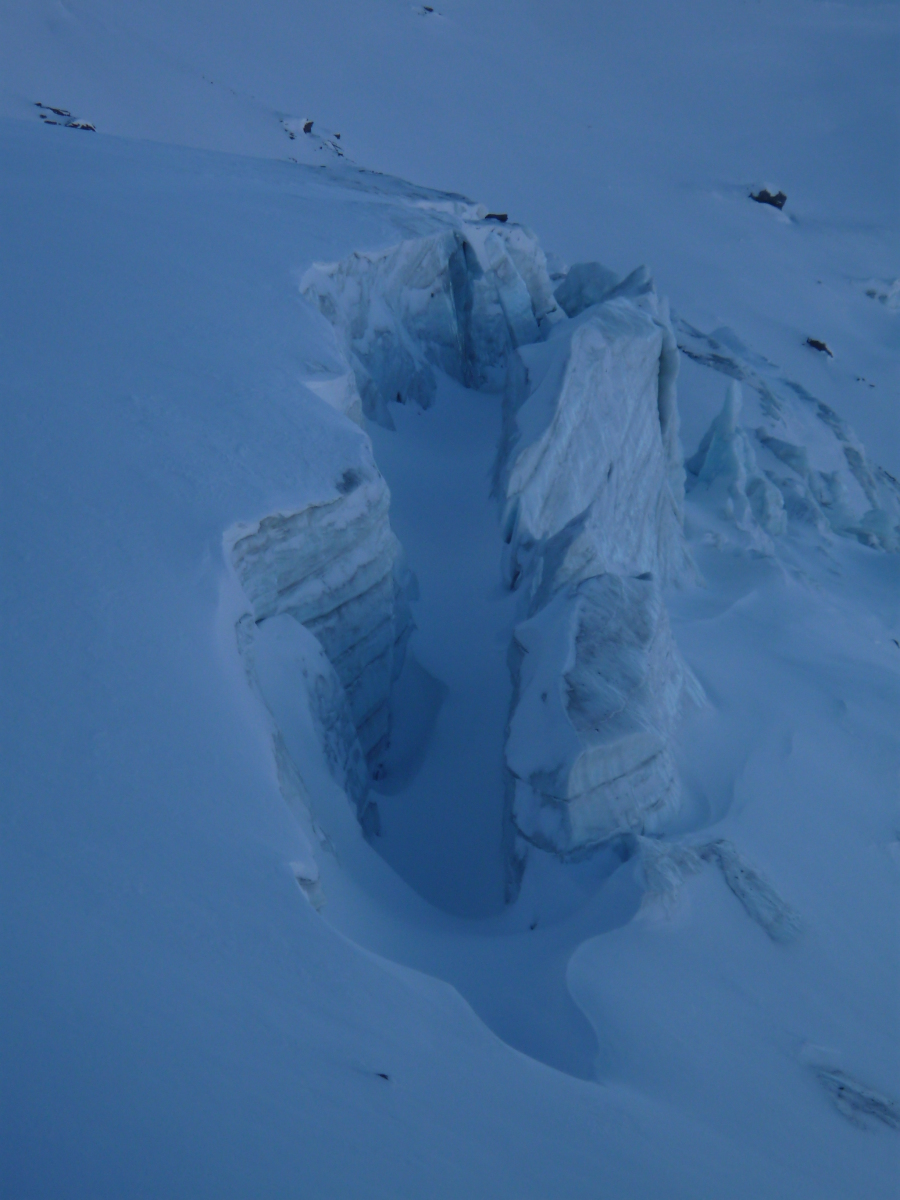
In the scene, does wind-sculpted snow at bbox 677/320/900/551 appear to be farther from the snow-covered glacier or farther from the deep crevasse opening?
the deep crevasse opening

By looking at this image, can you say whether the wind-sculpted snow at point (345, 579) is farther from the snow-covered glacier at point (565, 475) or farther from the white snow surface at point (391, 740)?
the snow-covered glacier at point (565, 475)

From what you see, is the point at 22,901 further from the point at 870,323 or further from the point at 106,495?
the point at 870,323

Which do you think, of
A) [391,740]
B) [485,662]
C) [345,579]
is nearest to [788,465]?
[485,662]

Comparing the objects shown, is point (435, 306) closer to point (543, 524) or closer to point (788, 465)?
point (543, 524)

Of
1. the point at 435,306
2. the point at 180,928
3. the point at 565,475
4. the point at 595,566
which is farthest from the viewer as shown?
the point at 435,306

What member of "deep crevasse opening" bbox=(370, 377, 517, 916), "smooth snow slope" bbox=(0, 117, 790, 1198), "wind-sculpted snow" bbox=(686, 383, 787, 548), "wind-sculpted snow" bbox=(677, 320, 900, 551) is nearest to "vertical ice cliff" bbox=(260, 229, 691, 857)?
"deep crevasse opening" bbox=(370, 377, 517, 916)

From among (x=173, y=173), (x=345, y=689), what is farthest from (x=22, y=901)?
(x=173, y=173)

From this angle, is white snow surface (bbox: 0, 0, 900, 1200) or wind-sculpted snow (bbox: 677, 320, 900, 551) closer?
white snow surface (bbox: 0, 0, 900, 1200)

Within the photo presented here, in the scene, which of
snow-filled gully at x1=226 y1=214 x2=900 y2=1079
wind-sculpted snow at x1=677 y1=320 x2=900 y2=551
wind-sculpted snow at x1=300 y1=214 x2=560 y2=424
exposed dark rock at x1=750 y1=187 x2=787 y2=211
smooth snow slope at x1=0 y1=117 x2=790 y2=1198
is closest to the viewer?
smooth snow slope at x1=0 y1=117 x2=790 y2=1198
